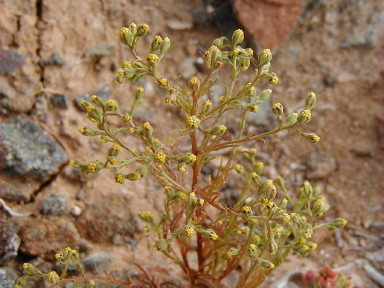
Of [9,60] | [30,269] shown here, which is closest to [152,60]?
[30,269]

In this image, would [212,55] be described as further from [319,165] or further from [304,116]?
[319,165]

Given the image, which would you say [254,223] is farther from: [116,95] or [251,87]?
[116,95]

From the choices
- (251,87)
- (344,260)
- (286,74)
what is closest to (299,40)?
(286,74)

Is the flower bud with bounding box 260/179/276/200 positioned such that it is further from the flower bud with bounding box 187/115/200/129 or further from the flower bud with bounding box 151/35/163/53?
the flower bud with bounding box 151/35/163/53

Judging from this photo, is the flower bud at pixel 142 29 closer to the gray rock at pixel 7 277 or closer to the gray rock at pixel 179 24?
the gray rock at pixel 7 277

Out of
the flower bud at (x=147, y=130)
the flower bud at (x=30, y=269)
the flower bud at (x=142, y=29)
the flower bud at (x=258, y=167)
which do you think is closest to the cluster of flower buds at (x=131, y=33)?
the flower bud at (x=142, y=29)
